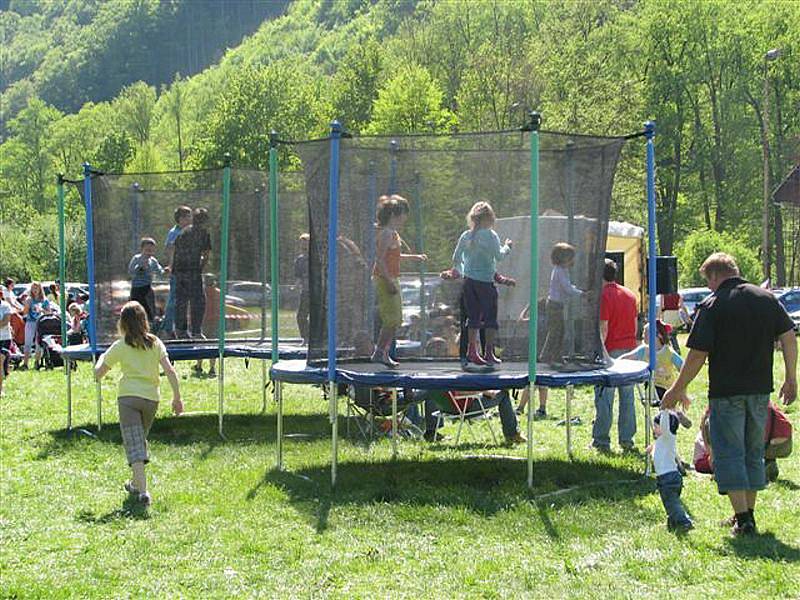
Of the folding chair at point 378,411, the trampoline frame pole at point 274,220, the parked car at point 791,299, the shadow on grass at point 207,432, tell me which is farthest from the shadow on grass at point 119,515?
the parked car at point 791,299

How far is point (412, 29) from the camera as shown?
62094 mm

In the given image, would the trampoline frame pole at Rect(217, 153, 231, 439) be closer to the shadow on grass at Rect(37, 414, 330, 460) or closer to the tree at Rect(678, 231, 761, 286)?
the shadow on grass at Rect(37, 414, 330, 460)

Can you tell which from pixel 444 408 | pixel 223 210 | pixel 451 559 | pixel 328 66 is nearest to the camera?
pixel 451 559

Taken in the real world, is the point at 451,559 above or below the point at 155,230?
below

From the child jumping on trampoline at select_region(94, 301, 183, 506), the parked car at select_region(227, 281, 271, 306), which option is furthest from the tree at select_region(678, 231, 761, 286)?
the child jumping on trampoline at select_region(94, 301, 183, 506)

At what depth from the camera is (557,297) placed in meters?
9.82

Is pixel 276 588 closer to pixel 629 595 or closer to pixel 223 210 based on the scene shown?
pixel 629 595

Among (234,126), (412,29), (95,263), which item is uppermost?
(412,29)

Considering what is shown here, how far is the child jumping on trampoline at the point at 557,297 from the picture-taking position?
9.79 meters

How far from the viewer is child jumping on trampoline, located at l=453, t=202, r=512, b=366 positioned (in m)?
9.81

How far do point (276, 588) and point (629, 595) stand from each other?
79.2 inches

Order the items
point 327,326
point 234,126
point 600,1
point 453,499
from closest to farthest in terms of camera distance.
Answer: point 453,499, point 327,326, point 600,1, point 234,126

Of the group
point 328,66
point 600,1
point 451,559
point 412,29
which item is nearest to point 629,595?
point 451,559

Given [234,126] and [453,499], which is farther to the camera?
[234,126]
